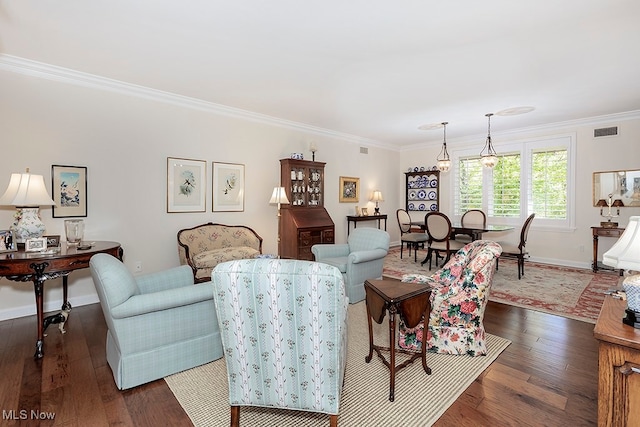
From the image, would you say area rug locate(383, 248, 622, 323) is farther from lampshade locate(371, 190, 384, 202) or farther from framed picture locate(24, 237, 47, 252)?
framed picture locate(24, 237, 47, 252)

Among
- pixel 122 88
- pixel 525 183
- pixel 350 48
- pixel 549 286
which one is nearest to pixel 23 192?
pixel 122 88

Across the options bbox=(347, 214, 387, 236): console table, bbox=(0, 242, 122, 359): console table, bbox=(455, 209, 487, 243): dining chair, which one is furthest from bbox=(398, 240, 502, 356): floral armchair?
bbox=(347, 214, 387, 236): console table

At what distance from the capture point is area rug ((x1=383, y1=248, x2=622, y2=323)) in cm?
364

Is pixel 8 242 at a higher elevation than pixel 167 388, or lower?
higher

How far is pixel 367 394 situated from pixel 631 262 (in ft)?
5.28

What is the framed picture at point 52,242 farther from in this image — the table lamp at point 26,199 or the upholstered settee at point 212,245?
the upholstered settee at point 212,245

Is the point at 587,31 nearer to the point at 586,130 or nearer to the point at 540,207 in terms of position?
the point at 586,130

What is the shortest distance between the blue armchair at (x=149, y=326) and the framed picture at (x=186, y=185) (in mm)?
2197

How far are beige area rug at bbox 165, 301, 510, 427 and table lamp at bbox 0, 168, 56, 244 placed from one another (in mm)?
1958

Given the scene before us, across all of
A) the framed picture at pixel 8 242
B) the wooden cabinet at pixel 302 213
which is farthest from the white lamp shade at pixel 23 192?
the wooden cabinet at pixel 302 213

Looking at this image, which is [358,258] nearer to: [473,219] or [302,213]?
[302,213]

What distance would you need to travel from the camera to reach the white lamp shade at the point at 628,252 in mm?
1391

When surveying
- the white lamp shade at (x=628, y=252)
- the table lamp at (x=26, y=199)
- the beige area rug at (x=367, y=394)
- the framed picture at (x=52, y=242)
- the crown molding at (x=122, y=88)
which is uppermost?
the crown molding at (x=122, y=88)

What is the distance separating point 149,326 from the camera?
2094 millimetres
